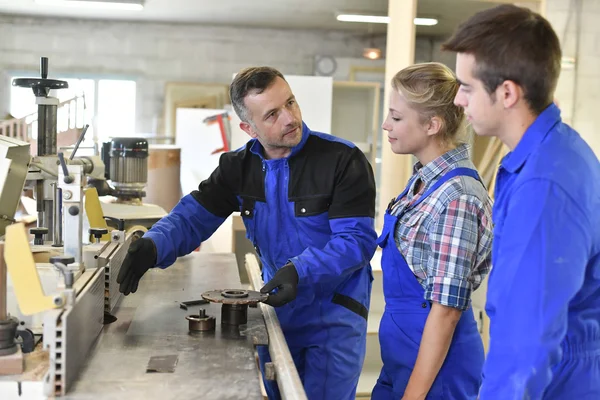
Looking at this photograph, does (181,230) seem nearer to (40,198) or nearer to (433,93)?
(40,198)

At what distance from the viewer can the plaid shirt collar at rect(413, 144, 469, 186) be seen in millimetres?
1491

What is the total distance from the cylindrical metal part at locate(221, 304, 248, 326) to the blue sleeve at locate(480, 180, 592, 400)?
26.4 inches

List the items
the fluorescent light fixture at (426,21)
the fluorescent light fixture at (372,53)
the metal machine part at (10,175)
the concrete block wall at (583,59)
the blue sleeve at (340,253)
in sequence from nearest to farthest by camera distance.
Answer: the metal machine part at (10,175)
the blue sleeve at (340,253)
the concrete block wall at (583,59)
the fluorescent light fixture at (426,21)
the fluorescent light fixture at (372,53)

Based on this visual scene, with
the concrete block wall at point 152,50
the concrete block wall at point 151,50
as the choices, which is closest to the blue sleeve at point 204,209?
the concrete block wall at point 152,50

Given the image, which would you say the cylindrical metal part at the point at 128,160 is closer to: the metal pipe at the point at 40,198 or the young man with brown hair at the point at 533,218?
the metal pipe at the point at 40,198

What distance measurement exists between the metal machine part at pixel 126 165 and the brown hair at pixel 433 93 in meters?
1.19

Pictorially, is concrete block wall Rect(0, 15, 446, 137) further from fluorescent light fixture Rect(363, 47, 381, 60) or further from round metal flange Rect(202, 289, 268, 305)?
round metal flange Rect(202, 289, 268, 305)

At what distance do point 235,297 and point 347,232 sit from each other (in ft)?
1.20

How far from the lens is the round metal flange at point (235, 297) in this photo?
1.47 meters

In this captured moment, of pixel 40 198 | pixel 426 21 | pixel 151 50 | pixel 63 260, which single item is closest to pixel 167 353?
pixel 63 260

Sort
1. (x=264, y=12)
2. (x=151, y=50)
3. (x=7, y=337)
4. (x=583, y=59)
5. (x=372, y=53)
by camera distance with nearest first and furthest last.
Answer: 1. (x=7, y=337)
2. (x=583, y=59)
3. (x=264, y=12)
4. (x=151, y=50)
5. (x=372, y=53)

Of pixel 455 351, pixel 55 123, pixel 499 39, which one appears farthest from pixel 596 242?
pixel 55 123

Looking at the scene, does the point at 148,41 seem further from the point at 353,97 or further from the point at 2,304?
the point at 2,304

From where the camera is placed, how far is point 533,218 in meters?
0.94
